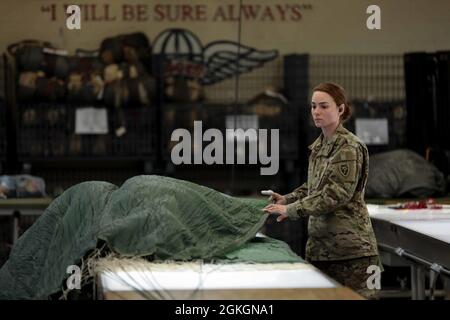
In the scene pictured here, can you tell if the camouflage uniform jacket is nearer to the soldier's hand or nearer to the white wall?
the soldier's hand

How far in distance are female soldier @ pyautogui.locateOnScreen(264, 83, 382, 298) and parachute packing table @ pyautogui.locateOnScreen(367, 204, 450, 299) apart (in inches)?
11.9

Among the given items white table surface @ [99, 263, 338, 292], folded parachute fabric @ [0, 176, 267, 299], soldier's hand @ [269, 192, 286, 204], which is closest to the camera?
white table surface @ [99, 263, 338, 292]

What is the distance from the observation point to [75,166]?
6480 millimetres

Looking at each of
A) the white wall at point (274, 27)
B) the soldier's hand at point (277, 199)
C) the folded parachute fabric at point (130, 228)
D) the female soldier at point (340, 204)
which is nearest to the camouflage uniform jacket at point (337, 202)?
the female soldier at point (340, 204)

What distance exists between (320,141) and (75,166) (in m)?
3.39

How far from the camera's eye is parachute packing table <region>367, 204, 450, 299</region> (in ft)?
11.5

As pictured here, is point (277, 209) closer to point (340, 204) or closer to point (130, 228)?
point (340, 204)

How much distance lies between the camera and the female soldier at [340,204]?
127 inches

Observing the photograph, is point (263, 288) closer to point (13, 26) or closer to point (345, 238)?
point (345, 238)

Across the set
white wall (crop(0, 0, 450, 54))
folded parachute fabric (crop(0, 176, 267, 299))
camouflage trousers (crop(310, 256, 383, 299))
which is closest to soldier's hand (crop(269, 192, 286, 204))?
folded parachute fabric (crop(0, 176, 267, 299))

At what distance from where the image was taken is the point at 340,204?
3.21 metres

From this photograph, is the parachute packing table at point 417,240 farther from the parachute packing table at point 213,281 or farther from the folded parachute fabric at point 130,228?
the parachute packing table at point 213,281

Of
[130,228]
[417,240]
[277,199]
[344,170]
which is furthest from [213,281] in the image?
[417,240]

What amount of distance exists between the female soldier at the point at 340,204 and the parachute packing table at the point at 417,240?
0.30m
